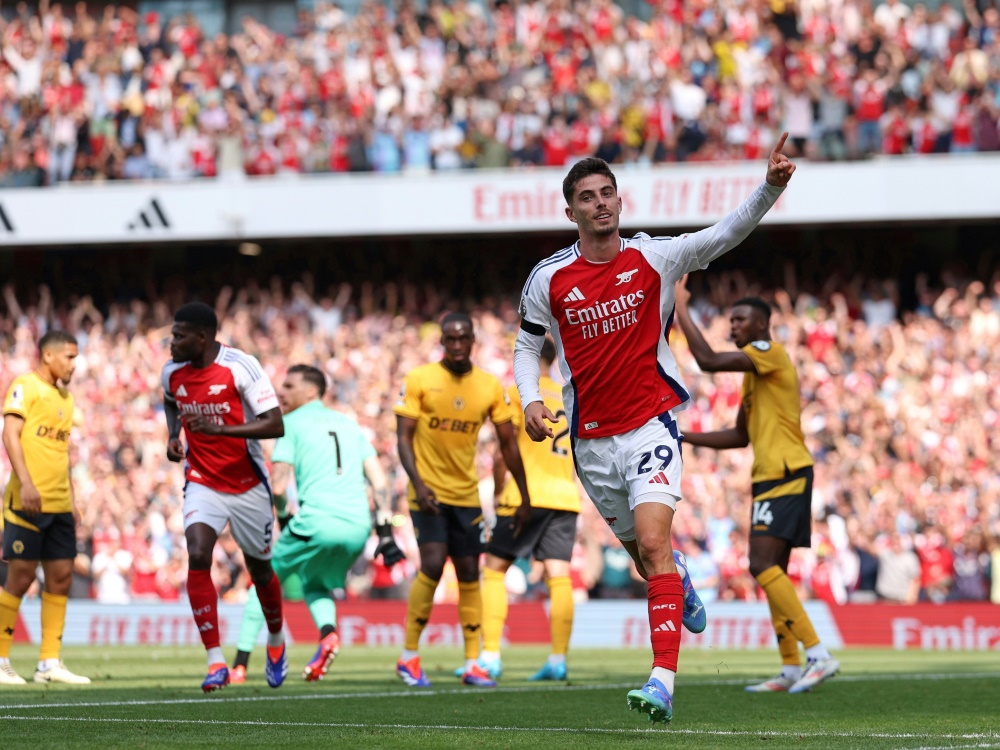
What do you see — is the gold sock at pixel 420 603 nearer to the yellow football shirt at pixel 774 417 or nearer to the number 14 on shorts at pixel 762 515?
the number 14 on shorts at pixel 762 515

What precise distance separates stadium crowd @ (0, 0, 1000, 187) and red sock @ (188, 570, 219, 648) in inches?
656

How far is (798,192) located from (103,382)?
1202 cm

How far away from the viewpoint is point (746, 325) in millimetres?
10352

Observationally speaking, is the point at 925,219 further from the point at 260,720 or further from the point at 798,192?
the point at 260,720

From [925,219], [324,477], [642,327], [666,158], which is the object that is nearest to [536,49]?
[666,158]

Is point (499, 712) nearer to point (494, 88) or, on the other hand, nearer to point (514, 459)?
point (514, 459)

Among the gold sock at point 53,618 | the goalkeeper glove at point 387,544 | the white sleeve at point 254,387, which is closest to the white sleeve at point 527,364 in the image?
the white sleeve at point 254,387

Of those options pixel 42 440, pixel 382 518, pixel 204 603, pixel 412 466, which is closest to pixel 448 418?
pixel 412 466

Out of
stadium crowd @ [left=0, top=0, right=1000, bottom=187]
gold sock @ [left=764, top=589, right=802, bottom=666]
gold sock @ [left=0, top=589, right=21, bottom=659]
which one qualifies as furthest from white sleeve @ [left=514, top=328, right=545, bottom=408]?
stadium crowd @ [left=0, top=0, right=1000, bottom=187]

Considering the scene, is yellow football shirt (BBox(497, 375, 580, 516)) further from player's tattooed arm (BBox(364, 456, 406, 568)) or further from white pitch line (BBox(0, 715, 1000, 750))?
white pitch line (BBox(0, 715, 1000, 750))

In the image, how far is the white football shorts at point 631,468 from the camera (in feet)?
23.0

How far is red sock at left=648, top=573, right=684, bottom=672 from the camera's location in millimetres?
6684

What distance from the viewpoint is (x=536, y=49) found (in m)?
26.7

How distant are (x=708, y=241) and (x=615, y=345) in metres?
0.67
